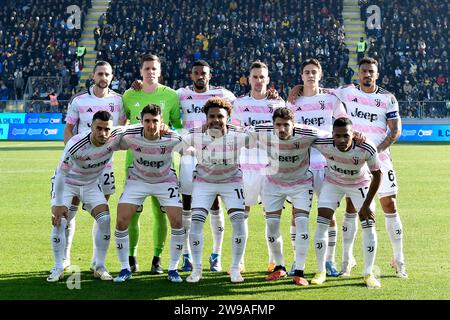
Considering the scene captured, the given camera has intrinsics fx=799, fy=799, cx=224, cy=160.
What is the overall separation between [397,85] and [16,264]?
2831 centimetres

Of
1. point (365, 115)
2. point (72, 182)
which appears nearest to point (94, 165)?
point (72, 182)

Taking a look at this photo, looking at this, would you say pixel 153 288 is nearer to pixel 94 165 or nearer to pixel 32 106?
pixel 94 165

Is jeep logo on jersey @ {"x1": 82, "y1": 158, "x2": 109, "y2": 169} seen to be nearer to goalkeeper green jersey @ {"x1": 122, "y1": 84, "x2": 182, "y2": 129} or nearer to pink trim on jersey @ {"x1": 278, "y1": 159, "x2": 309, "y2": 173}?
goalkeeper green jersey @ {"x1": 122, "y1": 84, "x2": 182, "y2": 129}

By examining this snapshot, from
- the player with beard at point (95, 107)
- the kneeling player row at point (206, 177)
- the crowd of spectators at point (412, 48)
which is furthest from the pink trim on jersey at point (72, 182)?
the crowd of spectators at point (412, 48)

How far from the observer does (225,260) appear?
32.9 ft

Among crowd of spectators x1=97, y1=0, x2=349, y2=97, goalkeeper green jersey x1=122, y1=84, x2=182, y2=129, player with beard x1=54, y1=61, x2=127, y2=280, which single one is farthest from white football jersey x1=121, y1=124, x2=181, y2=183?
crowd of spectators x1=97, y1=0, x2=349, y2=97

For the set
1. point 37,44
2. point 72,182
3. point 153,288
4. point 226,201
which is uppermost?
point 37,44

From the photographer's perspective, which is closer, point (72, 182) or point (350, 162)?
A: point (350, 162)

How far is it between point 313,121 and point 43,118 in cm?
2498

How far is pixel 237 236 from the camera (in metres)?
8.68

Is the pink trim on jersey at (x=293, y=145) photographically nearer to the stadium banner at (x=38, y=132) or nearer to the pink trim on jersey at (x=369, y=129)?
the pink trim on jersey at (x=369, y=129)

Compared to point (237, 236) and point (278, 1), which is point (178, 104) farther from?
point (278, 1)

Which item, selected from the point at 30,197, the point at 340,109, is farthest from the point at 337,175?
the point at 30,197

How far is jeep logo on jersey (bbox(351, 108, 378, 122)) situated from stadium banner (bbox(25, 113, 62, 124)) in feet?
81.5
